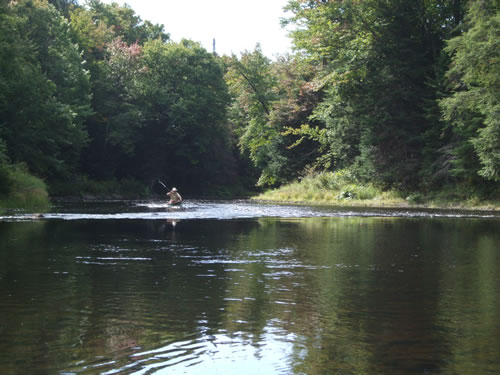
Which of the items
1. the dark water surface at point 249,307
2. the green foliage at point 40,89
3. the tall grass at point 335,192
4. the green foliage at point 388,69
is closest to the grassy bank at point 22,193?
the green foliage at point 40,89

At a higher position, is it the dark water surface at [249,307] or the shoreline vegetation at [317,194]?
the shoreline vegetation at [317,194]

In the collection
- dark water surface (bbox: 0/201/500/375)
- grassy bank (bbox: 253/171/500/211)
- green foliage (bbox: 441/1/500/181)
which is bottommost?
dark water surface (bbox: 0/201/500/375)

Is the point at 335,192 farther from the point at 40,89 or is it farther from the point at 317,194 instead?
the point at 40,89

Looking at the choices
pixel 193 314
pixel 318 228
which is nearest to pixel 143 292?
pixel 193 314

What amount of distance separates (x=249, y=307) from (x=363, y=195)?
35.8m

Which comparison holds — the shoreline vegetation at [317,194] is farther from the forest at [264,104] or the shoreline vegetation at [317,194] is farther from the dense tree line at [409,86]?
the dense tree line at [409,86]

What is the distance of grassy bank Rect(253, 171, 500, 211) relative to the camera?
35906mm

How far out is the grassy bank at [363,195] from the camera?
1414 inches

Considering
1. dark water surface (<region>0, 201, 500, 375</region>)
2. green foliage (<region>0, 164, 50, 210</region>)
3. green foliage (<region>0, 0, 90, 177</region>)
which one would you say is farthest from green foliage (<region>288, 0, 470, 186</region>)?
dark water surface (<region>0, 201, 500, 375</region>)

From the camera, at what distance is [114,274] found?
1059 centimetres

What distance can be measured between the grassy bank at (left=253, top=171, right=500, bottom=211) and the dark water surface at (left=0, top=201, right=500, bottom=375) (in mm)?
20803

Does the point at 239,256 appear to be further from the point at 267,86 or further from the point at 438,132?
the point at 267,86

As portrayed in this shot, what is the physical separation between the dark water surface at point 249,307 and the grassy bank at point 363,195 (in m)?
20.8

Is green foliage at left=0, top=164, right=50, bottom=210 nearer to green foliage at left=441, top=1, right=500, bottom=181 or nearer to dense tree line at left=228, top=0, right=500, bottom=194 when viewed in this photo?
dense tree line at left=228, top=0, right=500, bottom=194
